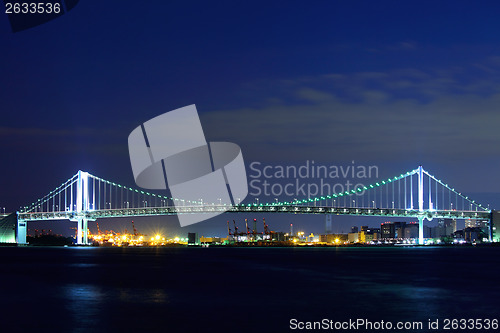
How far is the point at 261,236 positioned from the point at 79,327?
162977 mm

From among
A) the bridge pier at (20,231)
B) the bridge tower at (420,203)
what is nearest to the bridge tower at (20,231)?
the bridge pier at (20,231)

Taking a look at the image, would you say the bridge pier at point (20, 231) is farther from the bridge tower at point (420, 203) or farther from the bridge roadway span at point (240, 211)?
the bridge tower at point (420, 203)

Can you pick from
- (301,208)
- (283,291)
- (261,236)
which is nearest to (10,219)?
(301,208)

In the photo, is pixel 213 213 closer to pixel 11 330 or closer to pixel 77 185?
pixel 77 185

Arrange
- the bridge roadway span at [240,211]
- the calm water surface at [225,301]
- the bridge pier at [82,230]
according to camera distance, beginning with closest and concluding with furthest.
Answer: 1. the calm water surface at [225,301]
2. the bridge roadway span at [240,211]
3. the bridge pier at [82,230]

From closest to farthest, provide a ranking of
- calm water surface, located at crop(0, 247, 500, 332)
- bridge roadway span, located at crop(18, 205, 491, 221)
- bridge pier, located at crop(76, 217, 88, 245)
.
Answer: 1. calm water surface, located at crop(0, 247, 500, 332)
2. bridge roadway span, located at crop(18, 205, 491, 221)
3. bridge pier, located at crop(76, 217, 88, 245)

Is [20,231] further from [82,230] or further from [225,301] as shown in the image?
[225,301]

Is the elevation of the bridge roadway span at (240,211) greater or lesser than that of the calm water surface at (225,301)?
greater

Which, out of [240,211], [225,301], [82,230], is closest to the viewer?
[225,301]

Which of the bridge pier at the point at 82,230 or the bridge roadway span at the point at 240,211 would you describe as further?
the bridge pier at the point at 82,230

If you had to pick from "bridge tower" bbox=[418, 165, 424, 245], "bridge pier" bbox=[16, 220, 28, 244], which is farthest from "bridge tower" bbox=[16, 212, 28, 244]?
"bridge tower" bbox=[418, 165, 424, 245]

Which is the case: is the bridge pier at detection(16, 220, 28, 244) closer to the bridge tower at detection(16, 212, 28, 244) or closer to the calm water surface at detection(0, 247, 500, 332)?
the bridge tower at detection(16, 212, 28, 244)

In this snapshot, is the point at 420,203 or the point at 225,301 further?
the point at 420,203

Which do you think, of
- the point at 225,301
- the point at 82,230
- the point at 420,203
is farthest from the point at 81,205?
the point at 225,301
